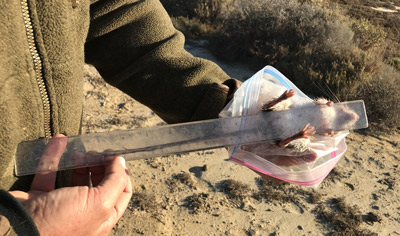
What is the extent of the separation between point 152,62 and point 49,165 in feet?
2.25

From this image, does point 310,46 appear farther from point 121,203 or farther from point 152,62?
point 121,203

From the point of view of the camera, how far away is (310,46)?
7.40 meters

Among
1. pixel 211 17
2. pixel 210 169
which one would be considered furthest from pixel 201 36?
pixel 210 169

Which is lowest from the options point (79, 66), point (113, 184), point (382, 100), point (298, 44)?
point (382, 100)

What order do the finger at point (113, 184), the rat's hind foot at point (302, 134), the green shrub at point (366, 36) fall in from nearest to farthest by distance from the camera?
the finger at point (113, 184), the rat's hind foot at point (302, 134), the green shrub at point (366, 36)

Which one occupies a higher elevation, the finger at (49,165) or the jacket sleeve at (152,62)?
the jacket sleeve at (152,62)

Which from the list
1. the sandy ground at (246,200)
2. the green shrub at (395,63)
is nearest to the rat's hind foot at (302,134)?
A: the sandy ground at (246,200)

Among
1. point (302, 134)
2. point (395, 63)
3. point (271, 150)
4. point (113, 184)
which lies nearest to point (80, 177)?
point (113, 184)

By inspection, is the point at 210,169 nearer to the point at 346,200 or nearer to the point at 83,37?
the point at 346,200

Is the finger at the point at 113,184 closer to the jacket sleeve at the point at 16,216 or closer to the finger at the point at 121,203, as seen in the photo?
the finger at the point at 121,203

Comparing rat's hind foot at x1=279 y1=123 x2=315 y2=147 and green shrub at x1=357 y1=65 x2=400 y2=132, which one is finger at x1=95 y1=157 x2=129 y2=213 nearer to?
rat's hind foot at x1=279 y1=123 x2=315 y2=147

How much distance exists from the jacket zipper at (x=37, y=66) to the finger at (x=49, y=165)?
5cm

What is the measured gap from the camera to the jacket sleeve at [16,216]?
2.90 ft

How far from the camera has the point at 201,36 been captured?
30.4 feet
